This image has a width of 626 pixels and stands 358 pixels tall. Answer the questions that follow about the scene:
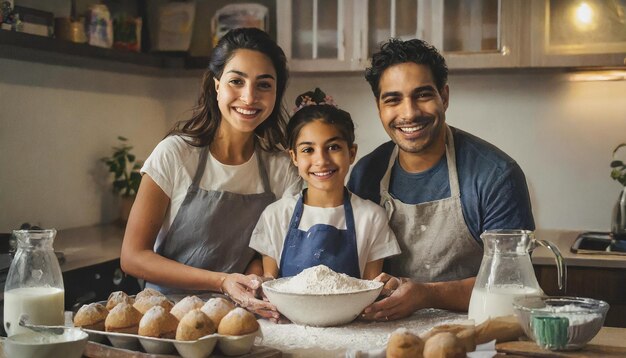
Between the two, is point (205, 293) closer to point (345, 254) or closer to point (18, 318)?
point (345, 254)

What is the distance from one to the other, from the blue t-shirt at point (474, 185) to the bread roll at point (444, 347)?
70cm

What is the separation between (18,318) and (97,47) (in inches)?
73.2

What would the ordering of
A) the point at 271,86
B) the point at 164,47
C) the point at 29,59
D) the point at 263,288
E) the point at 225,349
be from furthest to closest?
the point at 164,47, the point at 29,59, the point at 271,86, the point at 263,288, the point at 225,349

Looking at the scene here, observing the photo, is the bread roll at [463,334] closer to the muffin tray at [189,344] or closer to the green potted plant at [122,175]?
the muffin tray at [189,344]

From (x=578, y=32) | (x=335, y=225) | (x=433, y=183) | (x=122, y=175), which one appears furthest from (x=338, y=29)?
(x=335, y=225)

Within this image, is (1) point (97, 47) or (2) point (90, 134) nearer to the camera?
(1) point (97, 47)

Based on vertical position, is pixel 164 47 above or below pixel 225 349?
above

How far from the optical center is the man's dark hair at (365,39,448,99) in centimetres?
212

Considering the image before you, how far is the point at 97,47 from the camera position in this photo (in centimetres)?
324

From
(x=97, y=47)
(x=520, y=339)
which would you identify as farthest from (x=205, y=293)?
(x=97, y=47)

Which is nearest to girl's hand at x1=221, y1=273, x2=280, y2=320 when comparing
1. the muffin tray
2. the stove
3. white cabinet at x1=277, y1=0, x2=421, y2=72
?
the muffin tray

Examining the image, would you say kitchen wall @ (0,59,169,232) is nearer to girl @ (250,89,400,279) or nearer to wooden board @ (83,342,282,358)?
girl @ (250,89,400,279)

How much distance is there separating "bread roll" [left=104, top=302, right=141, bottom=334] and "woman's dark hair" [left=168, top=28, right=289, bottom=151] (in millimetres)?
759

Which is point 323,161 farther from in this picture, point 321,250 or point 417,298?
point 417,298
